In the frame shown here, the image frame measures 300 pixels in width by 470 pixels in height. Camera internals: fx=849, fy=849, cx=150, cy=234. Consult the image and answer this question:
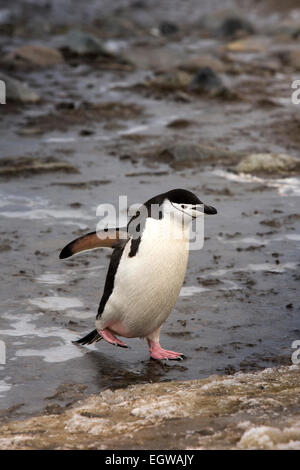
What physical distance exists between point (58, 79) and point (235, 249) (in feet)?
28.9

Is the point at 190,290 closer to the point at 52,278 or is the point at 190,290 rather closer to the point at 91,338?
the point at 52,278

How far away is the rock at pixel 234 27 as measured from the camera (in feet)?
72.4

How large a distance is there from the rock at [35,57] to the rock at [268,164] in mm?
8129

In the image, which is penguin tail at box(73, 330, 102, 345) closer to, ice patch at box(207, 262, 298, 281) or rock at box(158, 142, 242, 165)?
ice patch at box(207, 262, 298, 281)

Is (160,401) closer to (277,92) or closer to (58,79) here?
(277,92)

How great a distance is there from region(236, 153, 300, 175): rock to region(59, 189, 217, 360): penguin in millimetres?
4315

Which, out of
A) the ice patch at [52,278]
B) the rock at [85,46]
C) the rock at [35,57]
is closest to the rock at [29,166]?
the ice patch at [52,278]

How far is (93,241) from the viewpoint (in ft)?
14.7

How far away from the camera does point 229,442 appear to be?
9.76 feet

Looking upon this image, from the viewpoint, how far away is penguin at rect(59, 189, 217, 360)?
4.27 m

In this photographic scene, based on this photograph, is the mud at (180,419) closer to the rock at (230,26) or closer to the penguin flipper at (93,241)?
the penguin flipper at (93,241)

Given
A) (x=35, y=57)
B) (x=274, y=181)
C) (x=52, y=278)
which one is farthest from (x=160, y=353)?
(x=35, y=57)

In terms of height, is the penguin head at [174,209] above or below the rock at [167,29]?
below

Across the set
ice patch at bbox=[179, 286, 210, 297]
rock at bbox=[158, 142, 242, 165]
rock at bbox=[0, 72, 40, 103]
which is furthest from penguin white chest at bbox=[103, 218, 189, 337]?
rock at bbox=[0, 72, 40, 103]
